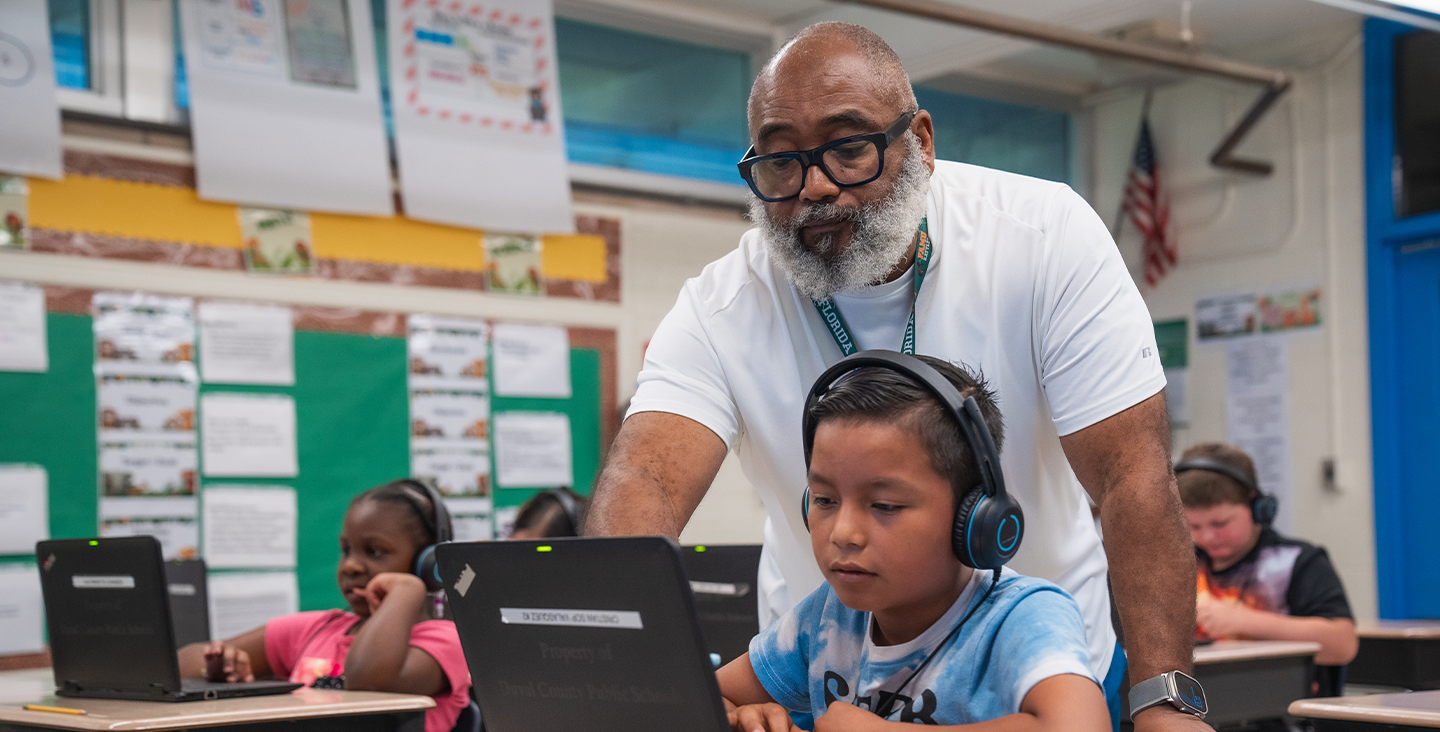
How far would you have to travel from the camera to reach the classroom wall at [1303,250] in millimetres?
5195

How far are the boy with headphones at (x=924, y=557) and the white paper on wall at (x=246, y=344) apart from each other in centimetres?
328

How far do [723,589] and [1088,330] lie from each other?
1119mm

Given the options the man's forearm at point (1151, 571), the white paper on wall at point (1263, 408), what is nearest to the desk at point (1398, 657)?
the white paper on wall at point (1263, 408)

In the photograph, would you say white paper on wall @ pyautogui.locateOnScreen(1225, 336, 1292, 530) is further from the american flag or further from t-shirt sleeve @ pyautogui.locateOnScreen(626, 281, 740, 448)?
t-shirt sleeve @ pyautogui.locateOnScreen(626, 281, 740, 448)

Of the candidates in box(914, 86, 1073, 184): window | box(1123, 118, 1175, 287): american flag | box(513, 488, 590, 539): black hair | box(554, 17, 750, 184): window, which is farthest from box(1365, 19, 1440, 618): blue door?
box(513, 488, 590, 539): black hair

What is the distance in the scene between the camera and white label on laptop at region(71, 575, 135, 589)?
2367 mm

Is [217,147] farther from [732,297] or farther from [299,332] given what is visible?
[732,297]

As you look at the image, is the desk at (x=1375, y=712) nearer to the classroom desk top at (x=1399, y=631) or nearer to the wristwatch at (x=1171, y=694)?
the wristwatch at (x=1171, y=694)

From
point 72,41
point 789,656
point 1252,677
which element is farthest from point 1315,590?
point 72,41

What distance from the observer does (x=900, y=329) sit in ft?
4.92

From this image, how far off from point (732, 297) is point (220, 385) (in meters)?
2.91

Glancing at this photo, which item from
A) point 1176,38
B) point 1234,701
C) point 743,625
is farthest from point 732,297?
point 1176,38

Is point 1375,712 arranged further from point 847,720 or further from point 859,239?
point 847,720

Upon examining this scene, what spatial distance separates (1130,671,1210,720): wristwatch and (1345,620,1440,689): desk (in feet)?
9.90
